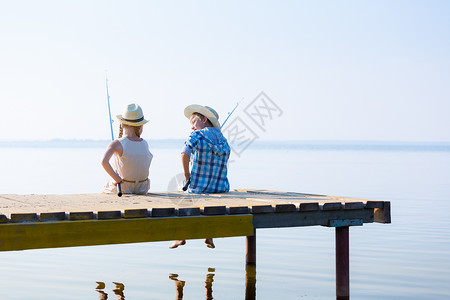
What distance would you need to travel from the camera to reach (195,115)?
26.3ft

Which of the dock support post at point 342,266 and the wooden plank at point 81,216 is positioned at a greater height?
the wooden plank at point 81,216

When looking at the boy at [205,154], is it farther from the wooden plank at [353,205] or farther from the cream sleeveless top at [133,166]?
the wooden plank at [353,205]

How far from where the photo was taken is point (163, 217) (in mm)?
5875

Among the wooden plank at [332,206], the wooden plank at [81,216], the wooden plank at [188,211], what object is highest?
the wooden plank at [332,206]

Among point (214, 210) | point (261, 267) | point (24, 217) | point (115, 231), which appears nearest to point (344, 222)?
point (214, 210)

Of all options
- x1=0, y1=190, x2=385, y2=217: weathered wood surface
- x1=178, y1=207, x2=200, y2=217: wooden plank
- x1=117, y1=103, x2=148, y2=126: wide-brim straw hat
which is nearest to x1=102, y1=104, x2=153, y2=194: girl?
x1=117, y1=103, x2=148, y2=126: wide-brim straw hat

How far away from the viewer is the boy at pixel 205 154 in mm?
7691

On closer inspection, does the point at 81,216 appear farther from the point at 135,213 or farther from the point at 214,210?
the point at 214,210

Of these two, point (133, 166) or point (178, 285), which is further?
point (178, 285)

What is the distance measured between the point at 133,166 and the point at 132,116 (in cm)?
53

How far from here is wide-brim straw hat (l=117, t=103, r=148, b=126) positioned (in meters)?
7.36

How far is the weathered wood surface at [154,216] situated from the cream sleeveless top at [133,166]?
0.19 metres

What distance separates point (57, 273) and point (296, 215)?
3.71 meters

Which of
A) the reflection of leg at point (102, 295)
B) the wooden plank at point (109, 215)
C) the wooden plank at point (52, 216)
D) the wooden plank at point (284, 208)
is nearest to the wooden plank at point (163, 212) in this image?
the wooden plank at point (109, 215)
